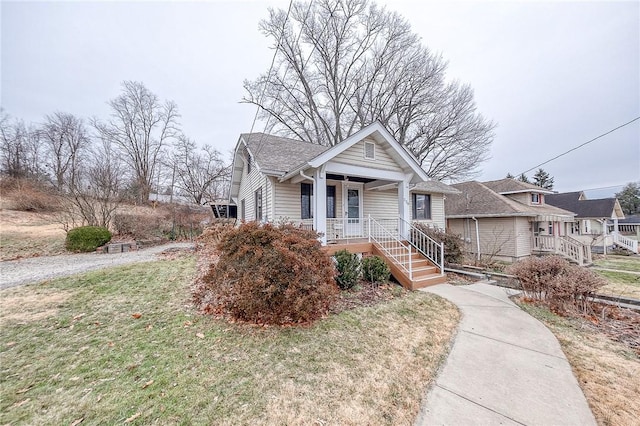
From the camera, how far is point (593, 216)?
951 inches

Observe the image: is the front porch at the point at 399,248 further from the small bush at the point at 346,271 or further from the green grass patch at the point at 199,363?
the green grass patch at the point at 199,363

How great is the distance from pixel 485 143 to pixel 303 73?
16476 mm

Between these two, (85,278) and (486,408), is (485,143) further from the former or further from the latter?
(85,278)

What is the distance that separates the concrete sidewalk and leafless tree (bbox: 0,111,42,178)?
1143 inches

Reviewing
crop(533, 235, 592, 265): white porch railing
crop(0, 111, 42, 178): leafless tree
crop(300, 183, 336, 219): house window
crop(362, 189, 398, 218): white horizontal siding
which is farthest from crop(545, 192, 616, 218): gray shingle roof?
crop(0, 111, 42, 178): leafless tree

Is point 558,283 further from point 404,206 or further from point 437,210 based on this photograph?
point 437,210

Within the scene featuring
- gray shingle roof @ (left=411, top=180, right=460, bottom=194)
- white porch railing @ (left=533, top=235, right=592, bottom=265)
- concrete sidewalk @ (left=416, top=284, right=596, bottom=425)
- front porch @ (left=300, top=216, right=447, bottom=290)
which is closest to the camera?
concrete sidewalk @ (left=416, top=284, right=596, bottom=425)

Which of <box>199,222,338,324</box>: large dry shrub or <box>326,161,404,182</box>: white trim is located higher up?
<box>326,161,404,182</box>: white trim

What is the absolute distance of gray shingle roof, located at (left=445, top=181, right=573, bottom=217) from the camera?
50.6 ft

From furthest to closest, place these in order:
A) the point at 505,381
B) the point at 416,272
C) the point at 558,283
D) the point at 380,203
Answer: the point at 380,203, the point at 416,272, the point at 558,283, the point at 505,381

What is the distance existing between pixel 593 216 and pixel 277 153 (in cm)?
3256

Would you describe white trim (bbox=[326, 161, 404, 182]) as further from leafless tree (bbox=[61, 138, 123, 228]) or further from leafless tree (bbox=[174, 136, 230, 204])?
leafless tree (bbox=[174, 136, 230, 204])

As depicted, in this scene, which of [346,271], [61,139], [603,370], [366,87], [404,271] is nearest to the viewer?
[603,370]

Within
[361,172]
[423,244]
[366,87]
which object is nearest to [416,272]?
[423,244]
